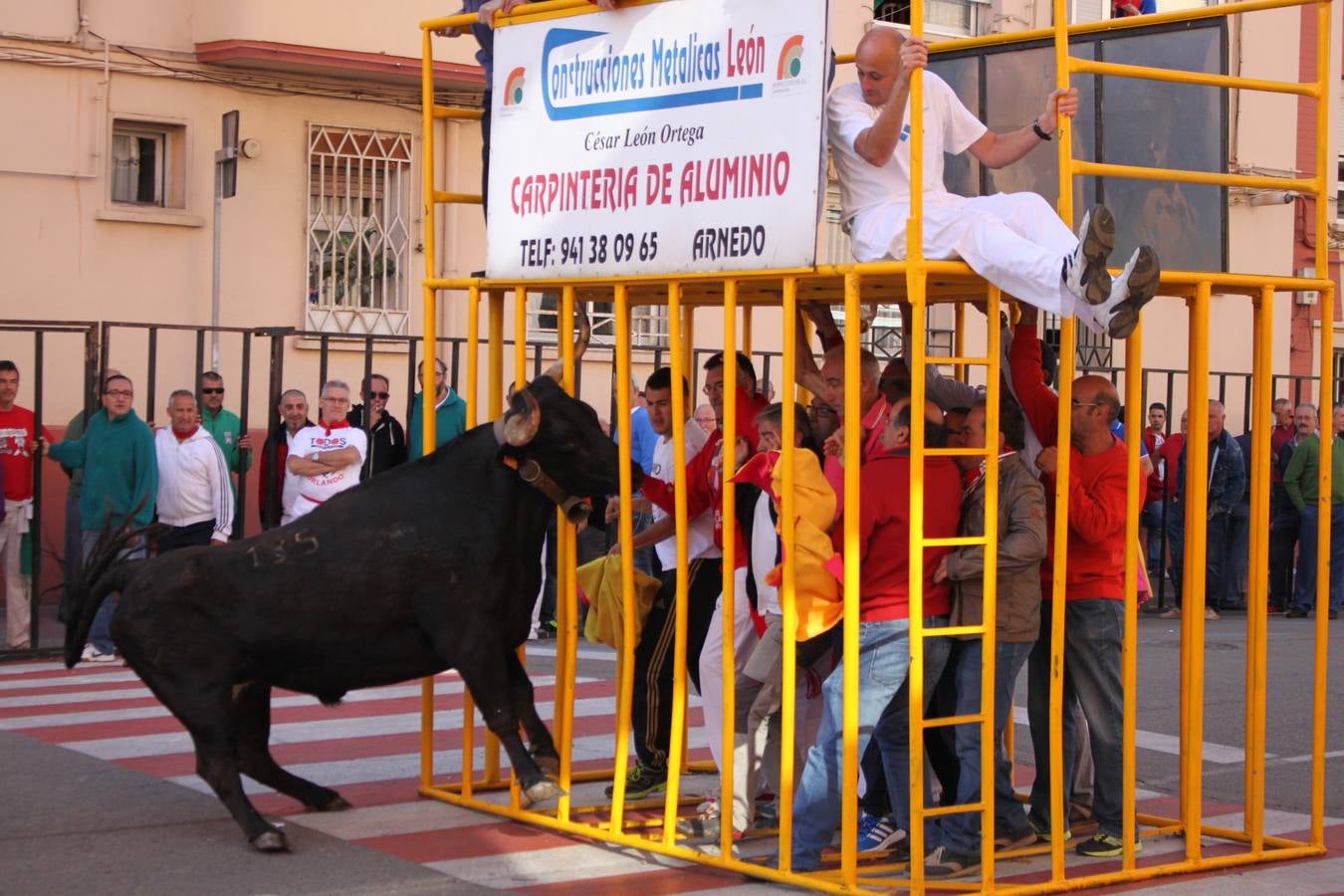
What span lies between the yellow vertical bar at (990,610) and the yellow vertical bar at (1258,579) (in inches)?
55.8

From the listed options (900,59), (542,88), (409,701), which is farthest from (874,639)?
(409,701)

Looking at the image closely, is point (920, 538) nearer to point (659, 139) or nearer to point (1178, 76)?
point (659, 139)

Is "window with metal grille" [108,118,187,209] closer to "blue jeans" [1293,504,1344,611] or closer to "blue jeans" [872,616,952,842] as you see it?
"blue jeans" [1293,504,1344,611]

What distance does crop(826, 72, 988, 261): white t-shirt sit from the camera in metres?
6.82

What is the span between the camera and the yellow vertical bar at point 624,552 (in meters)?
Answer: 7.50

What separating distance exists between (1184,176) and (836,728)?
2608 mm

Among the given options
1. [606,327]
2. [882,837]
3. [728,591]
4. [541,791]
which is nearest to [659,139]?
[728,591]

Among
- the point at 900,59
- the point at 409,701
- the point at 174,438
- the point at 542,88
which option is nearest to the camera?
the point at 900,59

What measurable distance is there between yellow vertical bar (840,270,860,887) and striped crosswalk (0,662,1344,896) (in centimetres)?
58

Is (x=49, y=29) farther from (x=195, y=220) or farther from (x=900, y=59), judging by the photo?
(x=900, y=59)

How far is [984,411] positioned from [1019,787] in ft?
9.41

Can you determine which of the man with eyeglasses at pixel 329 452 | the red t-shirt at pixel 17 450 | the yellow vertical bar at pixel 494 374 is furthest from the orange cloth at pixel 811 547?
the red t-shirt at pixel 17 450

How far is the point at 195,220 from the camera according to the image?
59.3ft

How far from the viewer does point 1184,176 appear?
7.25 metres
